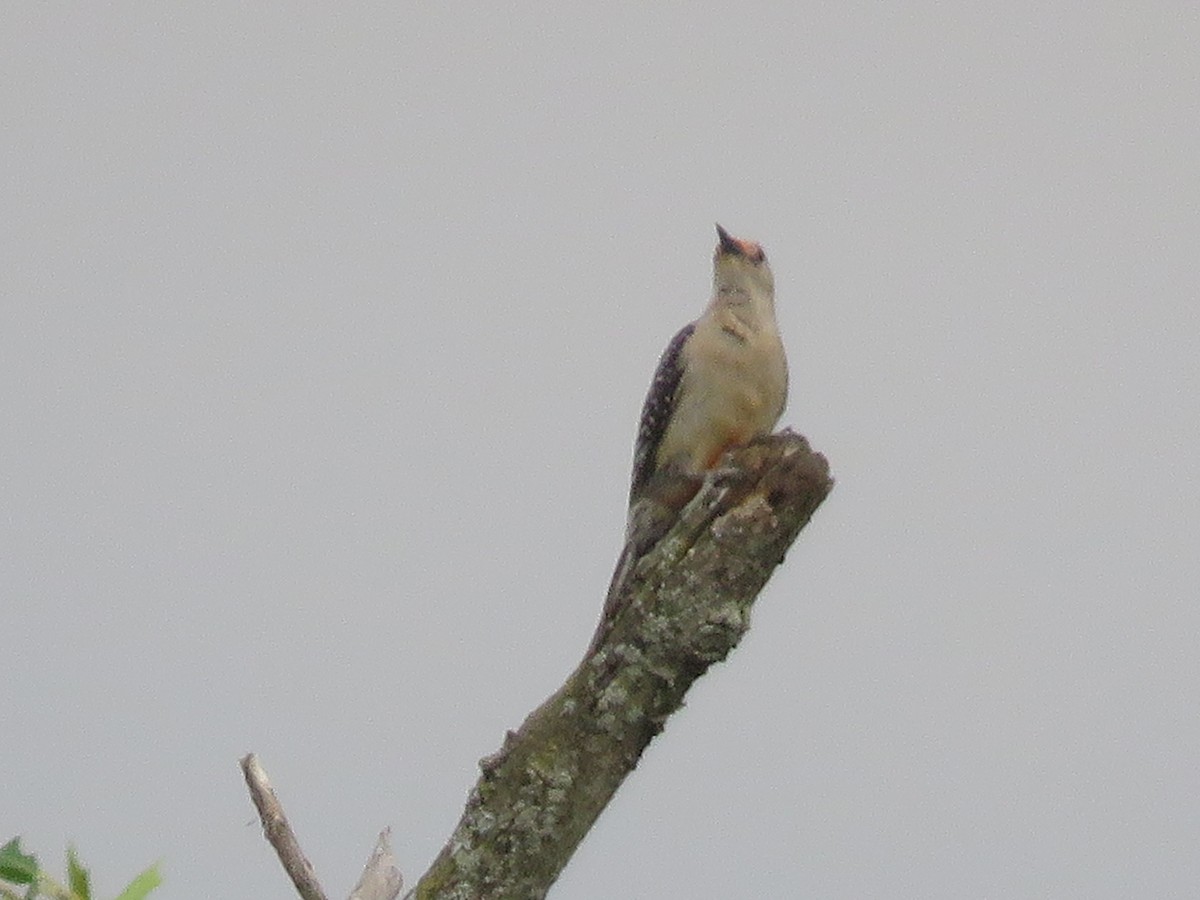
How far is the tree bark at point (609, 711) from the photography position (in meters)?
3.29

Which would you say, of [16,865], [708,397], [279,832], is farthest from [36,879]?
[708,397]

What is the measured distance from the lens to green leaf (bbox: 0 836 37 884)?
254 cm

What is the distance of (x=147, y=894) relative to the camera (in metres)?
2.69

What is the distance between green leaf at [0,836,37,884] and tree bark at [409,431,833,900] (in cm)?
97

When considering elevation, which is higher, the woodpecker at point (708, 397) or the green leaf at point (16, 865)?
the woodpecker at point (708, 397)

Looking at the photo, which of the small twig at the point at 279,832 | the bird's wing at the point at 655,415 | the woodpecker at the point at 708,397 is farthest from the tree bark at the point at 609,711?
the bird's wing at the point at 655,415

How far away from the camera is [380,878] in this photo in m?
4.23

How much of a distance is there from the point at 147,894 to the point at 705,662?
1242 mm

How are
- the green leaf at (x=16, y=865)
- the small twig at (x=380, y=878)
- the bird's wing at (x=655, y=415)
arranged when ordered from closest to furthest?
the green leaf at (x=16, y=865), the small twig at (x=380, y=878), the bird's wing at (x=655, y=415)

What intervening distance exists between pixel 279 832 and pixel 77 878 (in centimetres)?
112

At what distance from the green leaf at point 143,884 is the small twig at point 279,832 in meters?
0.98

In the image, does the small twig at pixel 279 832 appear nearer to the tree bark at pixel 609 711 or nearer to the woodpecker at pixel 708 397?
the tree bark at pixel 609 711

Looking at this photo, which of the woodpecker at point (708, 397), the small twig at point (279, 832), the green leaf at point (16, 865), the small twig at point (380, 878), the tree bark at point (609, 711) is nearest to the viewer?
the green leaf at point (16, 865)

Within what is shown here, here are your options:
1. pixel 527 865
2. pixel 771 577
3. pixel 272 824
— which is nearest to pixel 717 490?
pixel 771 577
